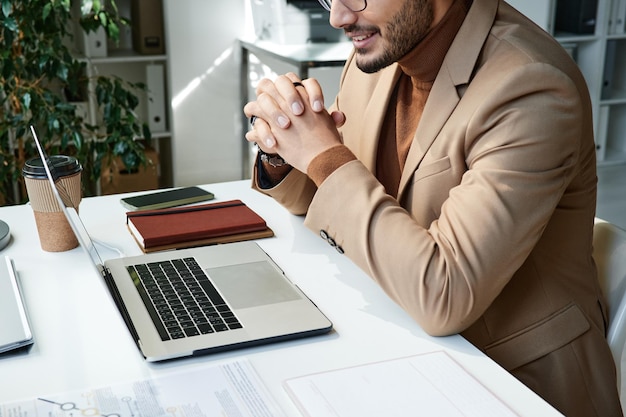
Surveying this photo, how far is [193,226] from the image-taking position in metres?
1.42

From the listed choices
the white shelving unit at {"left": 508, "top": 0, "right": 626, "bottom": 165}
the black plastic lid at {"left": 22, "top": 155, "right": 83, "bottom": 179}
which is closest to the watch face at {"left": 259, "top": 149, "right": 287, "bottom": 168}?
the black plastic lid at {"left": 22, "top": 155, "right": 83, "bottom": 179}

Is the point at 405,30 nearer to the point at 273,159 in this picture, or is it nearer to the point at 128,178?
the point at 273,159

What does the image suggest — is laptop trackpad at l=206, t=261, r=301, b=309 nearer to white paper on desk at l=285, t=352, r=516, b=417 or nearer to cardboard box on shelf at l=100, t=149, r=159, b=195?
white paper on desk at l=285, t=352, r=516, b=417

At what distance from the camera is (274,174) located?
1496 millimetres

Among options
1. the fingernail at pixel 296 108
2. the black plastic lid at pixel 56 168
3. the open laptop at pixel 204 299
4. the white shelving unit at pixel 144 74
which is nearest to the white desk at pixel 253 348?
the open laptop at pixel 204 299

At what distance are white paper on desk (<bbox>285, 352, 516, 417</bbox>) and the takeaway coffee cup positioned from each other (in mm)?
599

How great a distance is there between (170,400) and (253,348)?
0.16 meters

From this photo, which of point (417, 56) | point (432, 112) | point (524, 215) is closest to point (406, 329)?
point (524, 215)

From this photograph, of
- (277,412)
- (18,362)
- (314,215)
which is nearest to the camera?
(277,412)

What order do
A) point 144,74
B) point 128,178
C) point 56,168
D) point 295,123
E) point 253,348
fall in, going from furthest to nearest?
1. point 144,74
2. point 128,178
3. point 56,168
4. point 295,123
5. point 253,348

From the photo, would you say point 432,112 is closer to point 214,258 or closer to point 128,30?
point 214,258

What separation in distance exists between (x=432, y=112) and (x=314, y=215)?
0.25 m

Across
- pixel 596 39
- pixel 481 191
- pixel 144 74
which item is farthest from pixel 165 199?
pixel 596 39

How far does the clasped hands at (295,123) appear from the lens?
1238 millimetres
